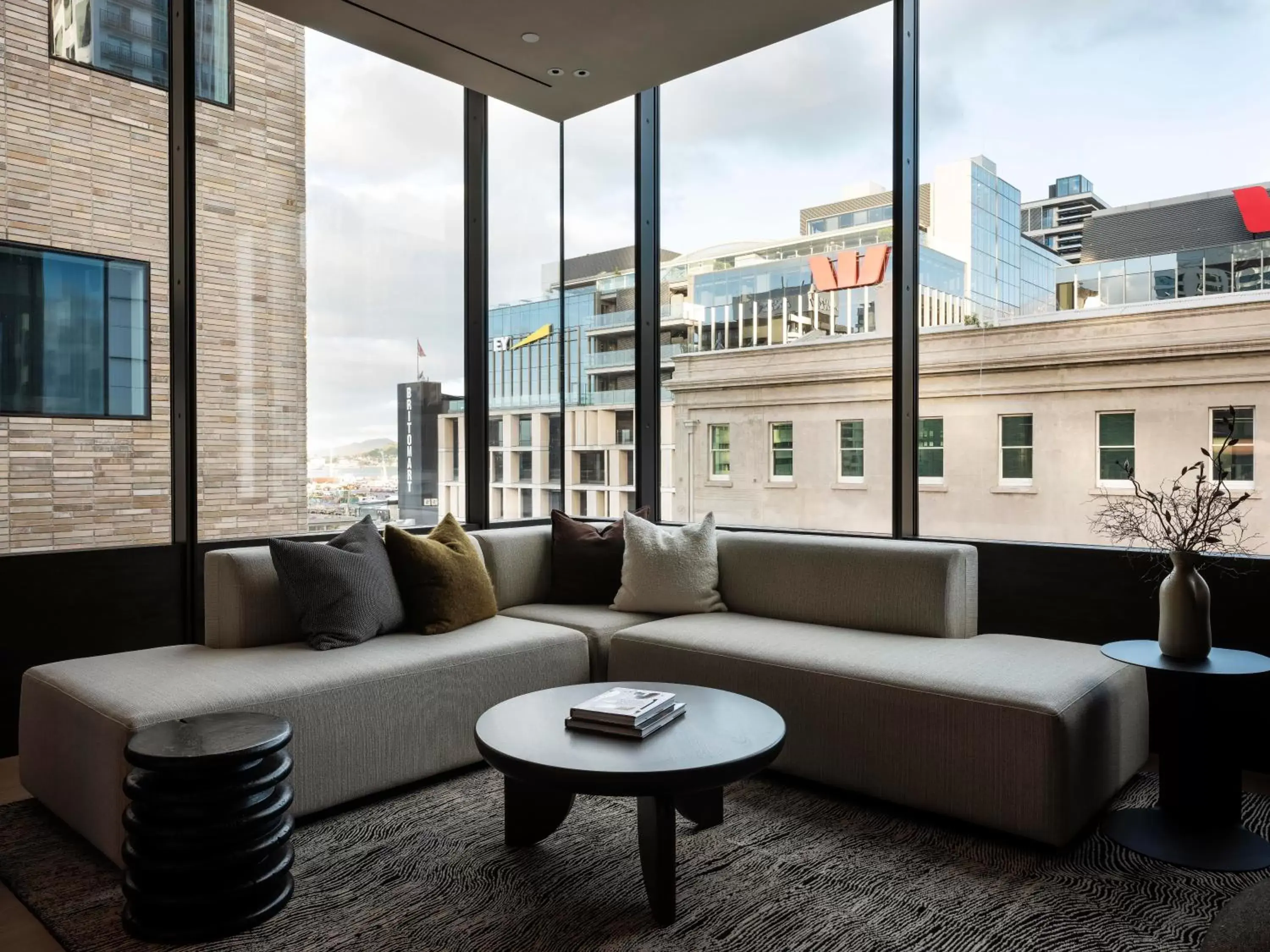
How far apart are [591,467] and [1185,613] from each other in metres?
3.18

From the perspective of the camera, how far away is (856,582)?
3.39 metres

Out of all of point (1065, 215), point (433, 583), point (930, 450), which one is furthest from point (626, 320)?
Result: point (1065, 215)

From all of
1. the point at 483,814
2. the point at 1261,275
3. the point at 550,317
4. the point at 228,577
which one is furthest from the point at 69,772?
the point at 1261,275

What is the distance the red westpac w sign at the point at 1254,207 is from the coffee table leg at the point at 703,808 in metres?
2.78

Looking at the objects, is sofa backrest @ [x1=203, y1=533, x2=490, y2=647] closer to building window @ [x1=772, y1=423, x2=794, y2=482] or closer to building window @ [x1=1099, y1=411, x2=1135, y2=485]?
building window @ [x1=772, y1=423, x2=794, y2=482]

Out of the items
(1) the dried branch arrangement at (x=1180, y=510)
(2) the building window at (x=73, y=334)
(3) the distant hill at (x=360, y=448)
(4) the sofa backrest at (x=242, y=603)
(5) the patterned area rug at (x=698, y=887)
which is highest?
(2) the building window at (x=73, y=334)

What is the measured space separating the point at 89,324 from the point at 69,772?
5.83ft

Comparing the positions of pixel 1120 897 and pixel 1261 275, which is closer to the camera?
pixel 1120 897

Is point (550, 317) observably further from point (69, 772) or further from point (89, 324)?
point (69, 772)

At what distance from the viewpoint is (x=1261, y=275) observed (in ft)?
Answer: 10.0

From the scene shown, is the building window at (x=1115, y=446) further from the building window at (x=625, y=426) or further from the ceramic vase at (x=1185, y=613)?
the building window at (x=625, y=426)

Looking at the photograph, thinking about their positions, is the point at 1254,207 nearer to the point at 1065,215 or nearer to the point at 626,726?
the point at 1065,215

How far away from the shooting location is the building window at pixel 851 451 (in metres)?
3.98

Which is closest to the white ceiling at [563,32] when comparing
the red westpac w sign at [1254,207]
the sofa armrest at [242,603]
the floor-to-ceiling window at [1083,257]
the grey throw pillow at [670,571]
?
the floor-to-ceiling window at [1083,257]
